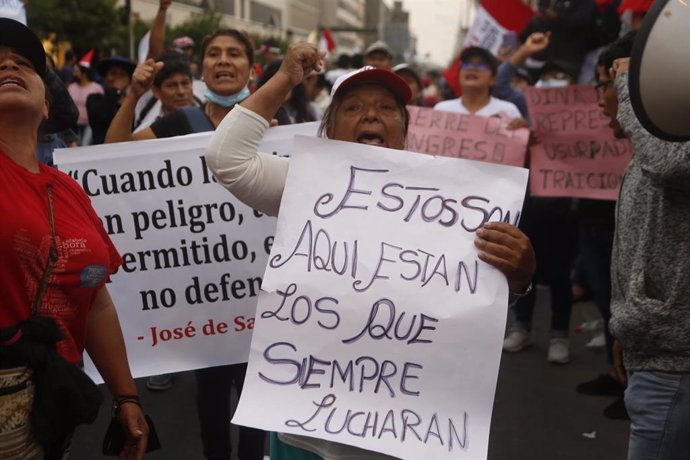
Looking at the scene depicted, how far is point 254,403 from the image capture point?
2.18 metres

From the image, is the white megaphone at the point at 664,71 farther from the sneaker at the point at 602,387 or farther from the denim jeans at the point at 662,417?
the sneaker at the point at 602,387

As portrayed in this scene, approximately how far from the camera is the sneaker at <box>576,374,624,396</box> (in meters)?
5.40

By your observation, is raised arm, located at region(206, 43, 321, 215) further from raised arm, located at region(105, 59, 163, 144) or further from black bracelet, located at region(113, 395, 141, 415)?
raised arm, located at region(105, 59, 163, 144)

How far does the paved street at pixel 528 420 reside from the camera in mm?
4418

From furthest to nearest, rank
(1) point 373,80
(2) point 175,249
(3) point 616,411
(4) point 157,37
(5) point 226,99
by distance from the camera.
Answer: (4) point 157,37, (3) point 616,411, (5) point 226,99, (2) point 175,249, (1) point 373,80

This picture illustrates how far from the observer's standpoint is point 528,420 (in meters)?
Answer: 4.88

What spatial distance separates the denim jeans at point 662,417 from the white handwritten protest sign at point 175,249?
1564mm

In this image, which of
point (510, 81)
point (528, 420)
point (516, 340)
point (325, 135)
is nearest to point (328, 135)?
point (325, 135)

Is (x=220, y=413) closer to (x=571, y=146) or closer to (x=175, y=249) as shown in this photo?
(x=175, y=249)

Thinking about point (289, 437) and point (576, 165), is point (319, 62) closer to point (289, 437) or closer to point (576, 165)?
point (289, 437)

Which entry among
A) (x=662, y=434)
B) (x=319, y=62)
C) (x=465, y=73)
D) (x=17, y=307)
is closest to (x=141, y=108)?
(x=465, y=73)

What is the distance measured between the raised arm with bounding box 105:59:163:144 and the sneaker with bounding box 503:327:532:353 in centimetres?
337

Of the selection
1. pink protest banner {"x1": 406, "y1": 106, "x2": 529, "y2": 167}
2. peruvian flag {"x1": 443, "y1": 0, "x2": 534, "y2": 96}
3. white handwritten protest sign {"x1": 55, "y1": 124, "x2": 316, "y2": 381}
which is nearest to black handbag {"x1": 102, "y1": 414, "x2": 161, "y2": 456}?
white handwritten protest sign {"x1": 55, "y1": 124, "x2": 316, "y2": 381}

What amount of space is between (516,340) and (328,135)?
3985mm
